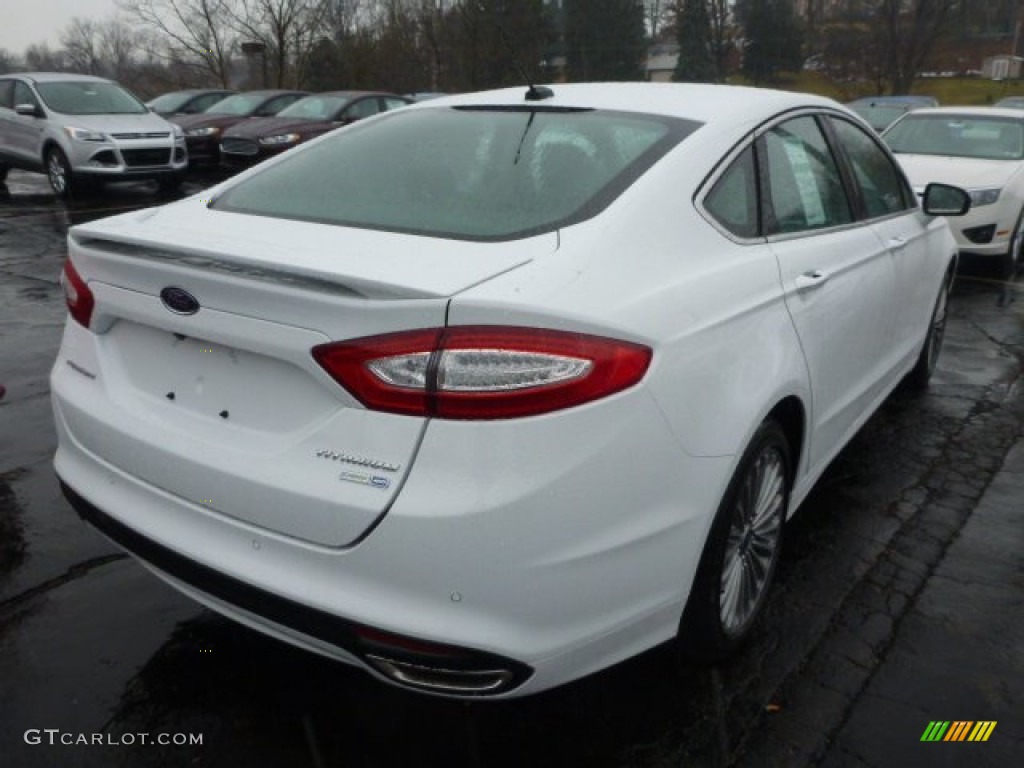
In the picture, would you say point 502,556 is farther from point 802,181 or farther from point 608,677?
point 802,181

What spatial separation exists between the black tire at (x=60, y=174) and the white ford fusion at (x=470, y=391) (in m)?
11.8

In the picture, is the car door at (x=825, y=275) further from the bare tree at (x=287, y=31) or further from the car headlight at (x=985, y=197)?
the bare tree at (x=287, y=31)

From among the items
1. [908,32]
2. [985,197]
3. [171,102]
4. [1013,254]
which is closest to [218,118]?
[171,102]

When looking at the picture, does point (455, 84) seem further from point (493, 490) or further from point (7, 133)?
point (493, 490)

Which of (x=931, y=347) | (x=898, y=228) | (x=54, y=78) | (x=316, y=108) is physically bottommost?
(x=931, y=347)

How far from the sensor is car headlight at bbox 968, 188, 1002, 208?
7.91 m

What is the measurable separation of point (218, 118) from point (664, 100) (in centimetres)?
1539

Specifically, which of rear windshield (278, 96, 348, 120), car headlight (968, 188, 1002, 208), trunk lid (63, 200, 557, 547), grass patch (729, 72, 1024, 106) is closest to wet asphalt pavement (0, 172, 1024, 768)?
trunk lid (63, 200, 557, 547)

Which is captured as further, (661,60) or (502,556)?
(661,60)

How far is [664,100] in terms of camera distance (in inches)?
113

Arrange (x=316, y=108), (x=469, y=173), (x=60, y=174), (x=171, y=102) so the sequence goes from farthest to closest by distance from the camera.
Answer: (x=171, y=102) → (x=316, y=108) → (x=60, y=174) → (x=469, y=173)

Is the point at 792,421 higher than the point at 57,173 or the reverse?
the reverse

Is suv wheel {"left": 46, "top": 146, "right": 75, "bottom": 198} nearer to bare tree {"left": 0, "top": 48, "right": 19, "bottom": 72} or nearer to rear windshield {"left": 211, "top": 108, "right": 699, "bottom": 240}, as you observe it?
rear windshield {"left": 211, "top": 108, "right": 699, "bottom": 240}

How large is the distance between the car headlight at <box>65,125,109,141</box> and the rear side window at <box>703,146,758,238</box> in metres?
12.3
